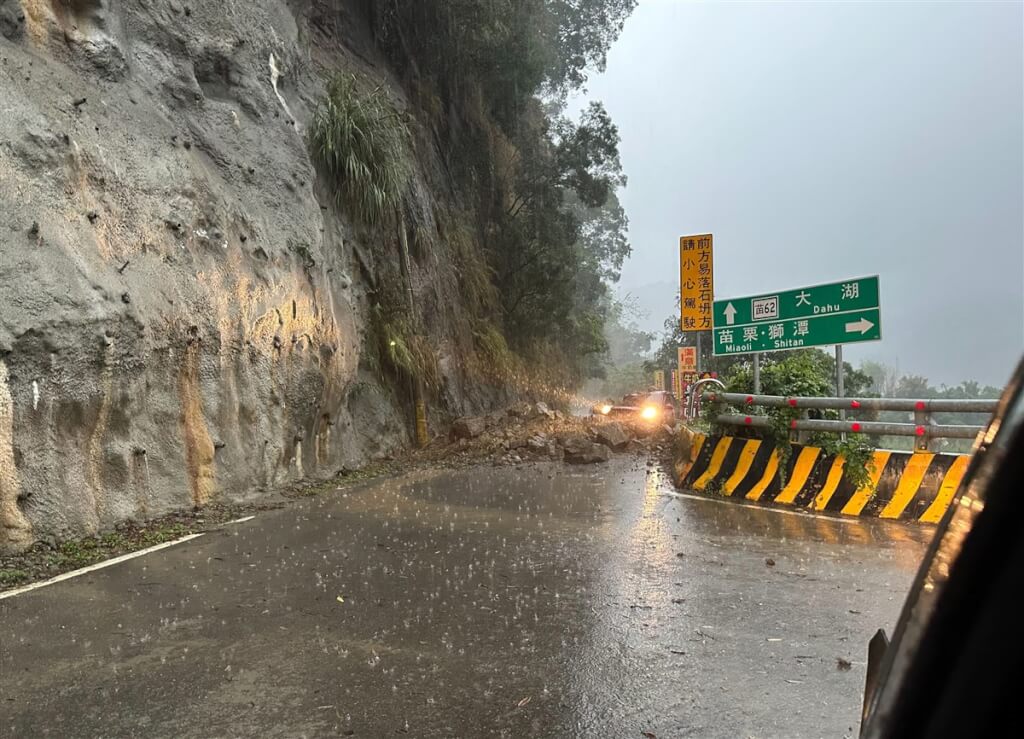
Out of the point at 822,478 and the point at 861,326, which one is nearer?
the point at 822,478

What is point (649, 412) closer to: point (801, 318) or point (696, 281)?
point (696, 281)

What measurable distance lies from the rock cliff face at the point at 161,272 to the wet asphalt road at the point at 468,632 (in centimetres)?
141

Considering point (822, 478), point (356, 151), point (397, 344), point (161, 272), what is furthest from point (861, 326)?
point (356, 151)

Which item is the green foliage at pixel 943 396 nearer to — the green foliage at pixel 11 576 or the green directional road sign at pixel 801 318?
the green directional road sign at pixel 801 318

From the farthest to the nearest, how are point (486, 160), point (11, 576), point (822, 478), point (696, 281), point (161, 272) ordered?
1. point (486, 160)
2. point (696, 281)
3. point (161, 272)
4. point (822, 478)
5. point (11, 576)

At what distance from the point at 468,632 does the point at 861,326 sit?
6.63 meters

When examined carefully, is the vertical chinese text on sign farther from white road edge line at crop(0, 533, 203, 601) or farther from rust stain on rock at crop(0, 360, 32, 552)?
rust stain on rock at crop(0, 360, 32, 552)

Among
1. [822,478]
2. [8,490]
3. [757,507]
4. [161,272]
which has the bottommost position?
[757,507]

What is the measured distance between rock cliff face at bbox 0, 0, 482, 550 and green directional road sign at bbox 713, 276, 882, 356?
649 centimetres

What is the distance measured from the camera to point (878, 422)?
310 inches

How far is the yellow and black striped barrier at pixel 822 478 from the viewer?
23.7 ft

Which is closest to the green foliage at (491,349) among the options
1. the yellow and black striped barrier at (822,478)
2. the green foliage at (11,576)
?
the yellow and black striped barrier at (822,478)

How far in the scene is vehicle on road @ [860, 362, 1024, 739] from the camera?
805mm

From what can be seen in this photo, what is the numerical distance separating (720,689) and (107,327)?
664 cm
